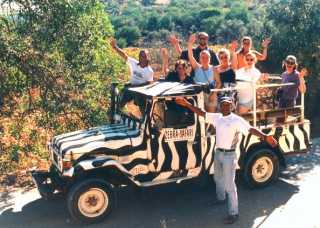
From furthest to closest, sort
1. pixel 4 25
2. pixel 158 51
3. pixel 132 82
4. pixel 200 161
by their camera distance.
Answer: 1. pixel 158 51
2. pixel 4 25
3. pixel 132 82
4. pixel 200 161

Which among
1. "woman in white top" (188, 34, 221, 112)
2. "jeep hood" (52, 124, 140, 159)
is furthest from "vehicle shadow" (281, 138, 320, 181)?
"jeep hood" (52, 124, 140, 159)

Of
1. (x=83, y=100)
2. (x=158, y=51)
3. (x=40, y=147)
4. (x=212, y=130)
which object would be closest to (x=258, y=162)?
(x=212, y=130)

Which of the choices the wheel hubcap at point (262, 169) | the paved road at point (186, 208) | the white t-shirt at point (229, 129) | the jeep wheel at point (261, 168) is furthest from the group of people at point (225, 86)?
the wheel hubcap at point (262, 169)

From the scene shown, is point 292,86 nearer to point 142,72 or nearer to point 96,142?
point 142,72

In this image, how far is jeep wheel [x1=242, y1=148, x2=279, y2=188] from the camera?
8508 millimetres

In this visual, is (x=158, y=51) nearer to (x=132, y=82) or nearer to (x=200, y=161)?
(x=132, y=82)

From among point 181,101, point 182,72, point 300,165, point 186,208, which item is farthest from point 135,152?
point 300,165

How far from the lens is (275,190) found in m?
8.57

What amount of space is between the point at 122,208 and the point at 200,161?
4.94 ft

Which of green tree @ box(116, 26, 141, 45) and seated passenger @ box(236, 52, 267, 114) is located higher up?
green tree @ box(116, 26, 141, 45)

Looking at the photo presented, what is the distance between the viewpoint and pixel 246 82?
8773mm

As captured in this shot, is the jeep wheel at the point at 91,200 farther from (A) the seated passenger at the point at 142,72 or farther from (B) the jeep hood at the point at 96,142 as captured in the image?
(A) the seated passenger at the point at 142,72

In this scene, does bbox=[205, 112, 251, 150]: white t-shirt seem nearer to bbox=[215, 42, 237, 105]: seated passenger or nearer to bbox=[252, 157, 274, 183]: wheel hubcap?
bbox=[215, 42, 237, 105]: seated passenger

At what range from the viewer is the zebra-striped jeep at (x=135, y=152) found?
740 centimetres
